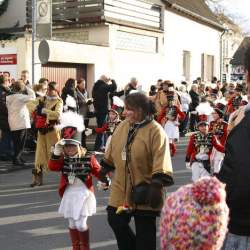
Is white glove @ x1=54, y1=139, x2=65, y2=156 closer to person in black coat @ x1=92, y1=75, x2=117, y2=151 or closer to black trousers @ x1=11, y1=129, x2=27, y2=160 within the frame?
black trousers @ x1=11, y1=129, x2=27, y2=160

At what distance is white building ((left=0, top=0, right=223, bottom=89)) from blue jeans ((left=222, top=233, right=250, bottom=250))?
1371 cm

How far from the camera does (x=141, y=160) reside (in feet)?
14.8

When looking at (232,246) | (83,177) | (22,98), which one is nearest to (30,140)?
(22,98)

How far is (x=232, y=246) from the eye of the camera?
284 cm

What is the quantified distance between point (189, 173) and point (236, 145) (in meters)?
7.97

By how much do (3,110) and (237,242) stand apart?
9574 millimetres

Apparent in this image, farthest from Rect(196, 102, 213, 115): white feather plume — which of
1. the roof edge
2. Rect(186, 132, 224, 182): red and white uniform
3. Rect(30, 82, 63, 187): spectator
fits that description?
the roof edge

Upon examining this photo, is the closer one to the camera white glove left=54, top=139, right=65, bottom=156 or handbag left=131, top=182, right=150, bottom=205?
handbag left=131, top=182, right=150, bottom=205

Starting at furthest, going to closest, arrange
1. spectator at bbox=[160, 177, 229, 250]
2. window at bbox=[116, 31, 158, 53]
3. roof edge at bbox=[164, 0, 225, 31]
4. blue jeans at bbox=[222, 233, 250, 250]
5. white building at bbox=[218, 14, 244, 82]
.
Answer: white building at bbox=[218, 14, 244, 82], roof edge at bbox=[164, 0, 225, 31], window at bbox=[116, 31, 158, 53], blue jeans at bbox=[222, 233, 250, 250], spectator at bbox=[160, 177, 229, 250]

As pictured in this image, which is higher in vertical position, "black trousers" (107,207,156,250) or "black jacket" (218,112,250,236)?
"black jacket" (218,112,250,236)

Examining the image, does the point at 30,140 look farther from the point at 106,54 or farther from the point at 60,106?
the point at 106,54

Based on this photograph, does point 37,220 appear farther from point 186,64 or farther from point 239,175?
point 186,64

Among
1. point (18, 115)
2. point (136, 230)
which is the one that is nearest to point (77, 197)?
point (136, 230)

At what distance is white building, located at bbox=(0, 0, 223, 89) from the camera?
1730 cm
